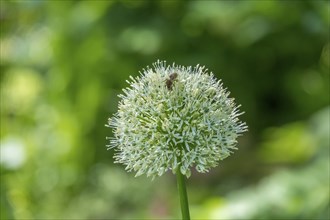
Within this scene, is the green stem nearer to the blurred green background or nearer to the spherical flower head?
the spherical flower head

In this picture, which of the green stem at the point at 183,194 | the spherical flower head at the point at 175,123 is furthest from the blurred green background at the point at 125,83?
the green stem at the point at 183,194

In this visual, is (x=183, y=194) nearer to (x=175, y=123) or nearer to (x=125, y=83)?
(x=175, y=123)

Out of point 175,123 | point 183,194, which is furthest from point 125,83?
point 183,194

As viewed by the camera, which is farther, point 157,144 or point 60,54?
point 60,54

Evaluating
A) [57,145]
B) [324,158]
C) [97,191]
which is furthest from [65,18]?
[324,158]

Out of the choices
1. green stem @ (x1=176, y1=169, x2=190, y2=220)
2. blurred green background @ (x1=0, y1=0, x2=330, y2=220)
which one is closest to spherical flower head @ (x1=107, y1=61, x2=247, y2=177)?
green stem @ (x1=176, y1=169, x2=190, y2=220)

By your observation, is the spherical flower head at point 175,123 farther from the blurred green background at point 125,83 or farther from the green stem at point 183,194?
the blurred green background at point 125,83

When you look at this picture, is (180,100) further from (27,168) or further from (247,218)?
(27,168)
